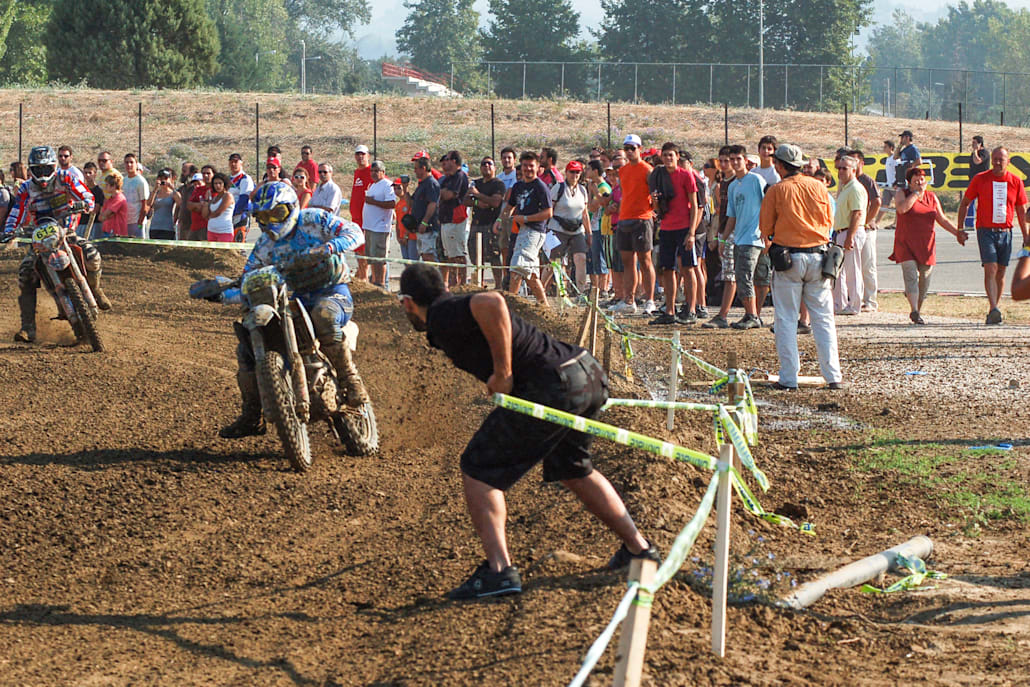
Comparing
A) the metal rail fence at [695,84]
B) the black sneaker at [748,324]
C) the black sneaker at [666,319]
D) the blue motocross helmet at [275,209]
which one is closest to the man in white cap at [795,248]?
the black sneaker at [748,324]

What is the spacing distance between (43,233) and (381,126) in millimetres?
39516

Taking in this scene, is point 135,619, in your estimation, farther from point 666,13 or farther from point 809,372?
point 666,13

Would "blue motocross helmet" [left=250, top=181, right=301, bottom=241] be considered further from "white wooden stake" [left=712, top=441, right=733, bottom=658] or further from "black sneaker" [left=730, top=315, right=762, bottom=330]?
"black sneaker" [left=730, top=315, right=762, bottom=330]

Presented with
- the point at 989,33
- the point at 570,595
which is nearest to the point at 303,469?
the point at 570,595

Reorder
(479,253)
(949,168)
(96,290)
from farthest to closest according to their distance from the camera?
(949,168)
(479,253)
(96,290)

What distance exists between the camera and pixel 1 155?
42.4 meters

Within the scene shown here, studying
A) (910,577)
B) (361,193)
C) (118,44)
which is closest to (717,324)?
(361,193)

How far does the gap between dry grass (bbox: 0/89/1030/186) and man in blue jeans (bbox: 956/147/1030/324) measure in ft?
97.4

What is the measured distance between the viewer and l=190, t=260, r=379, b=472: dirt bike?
27.1 ft

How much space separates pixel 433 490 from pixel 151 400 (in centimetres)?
383

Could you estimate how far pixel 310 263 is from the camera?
865 cm

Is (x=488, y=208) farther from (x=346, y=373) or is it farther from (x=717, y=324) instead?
(x=346, y=373)

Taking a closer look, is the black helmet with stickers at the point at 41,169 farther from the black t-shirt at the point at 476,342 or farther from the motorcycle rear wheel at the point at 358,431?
the black t-shirt at the point at 476,342

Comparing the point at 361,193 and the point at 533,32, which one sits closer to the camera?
the point at 361,193
